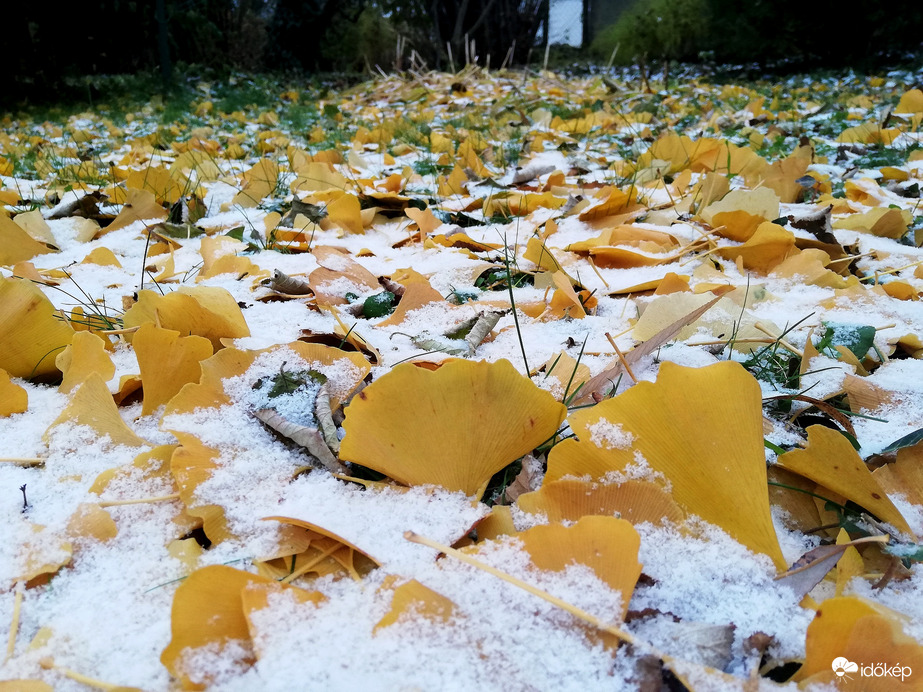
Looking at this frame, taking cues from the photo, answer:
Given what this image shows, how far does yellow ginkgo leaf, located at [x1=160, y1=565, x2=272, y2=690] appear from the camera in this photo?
0.41m

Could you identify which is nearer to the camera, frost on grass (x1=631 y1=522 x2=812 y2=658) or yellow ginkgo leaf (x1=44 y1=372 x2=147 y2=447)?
frost on grass (x1=631 y1=522 x2=812 y2=658)

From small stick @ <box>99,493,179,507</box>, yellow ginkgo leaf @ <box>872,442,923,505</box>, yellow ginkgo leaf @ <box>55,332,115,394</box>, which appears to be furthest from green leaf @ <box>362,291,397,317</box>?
yellow ginkgo leaf @ <box>872,442,923,505</box>

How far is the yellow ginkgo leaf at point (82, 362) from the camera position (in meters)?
0.75

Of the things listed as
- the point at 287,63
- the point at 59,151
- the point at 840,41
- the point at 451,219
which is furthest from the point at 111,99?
the point at 840,41

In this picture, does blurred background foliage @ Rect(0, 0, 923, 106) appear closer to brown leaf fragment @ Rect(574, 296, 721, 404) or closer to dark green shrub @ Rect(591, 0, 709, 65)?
dark green shrub @ Rect(591, 0, 709, 65)

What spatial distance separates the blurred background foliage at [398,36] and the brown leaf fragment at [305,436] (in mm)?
7489

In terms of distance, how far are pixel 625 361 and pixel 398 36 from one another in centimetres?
1156

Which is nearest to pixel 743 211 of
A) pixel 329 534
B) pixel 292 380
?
pixel 292 380

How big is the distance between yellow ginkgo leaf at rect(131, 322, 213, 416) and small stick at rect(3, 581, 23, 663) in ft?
0.87

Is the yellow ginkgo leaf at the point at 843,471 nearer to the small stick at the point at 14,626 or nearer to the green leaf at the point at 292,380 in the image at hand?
the green leaf at the point at 292,380

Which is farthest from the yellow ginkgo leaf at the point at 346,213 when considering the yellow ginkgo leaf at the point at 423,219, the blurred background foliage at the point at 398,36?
the blurred background foliage at the point at 398,36

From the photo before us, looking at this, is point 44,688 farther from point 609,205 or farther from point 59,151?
point 59,151

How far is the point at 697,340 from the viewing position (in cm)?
89

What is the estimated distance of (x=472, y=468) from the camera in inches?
22.9
